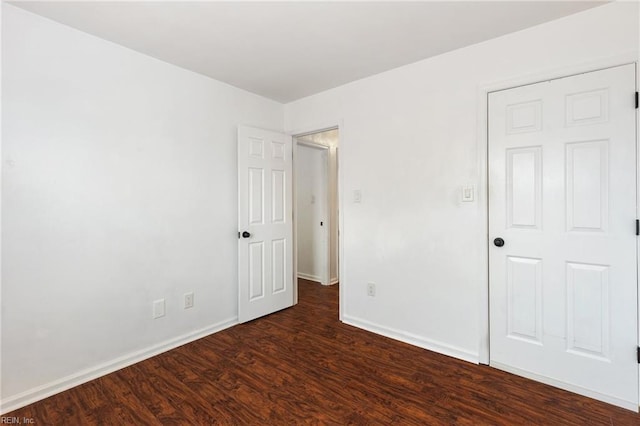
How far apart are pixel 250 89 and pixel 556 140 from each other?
2.73m

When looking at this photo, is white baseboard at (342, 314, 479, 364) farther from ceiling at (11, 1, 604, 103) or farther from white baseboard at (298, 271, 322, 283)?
ceiling at (11, 1, 604, 103)

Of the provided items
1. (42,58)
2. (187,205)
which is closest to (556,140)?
(187,205)

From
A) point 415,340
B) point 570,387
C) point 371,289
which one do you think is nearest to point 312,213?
point 371,289

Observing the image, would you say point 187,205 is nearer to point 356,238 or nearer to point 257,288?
point 257,288

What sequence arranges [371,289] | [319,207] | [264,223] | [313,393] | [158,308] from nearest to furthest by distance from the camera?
[313,393] → [158,308] → [371,289] → [264,223] → [319,207]

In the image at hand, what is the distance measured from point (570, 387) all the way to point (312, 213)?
11.4 ft

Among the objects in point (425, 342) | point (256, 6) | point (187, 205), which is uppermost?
point (256, 6)

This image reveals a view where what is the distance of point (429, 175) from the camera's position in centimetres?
258

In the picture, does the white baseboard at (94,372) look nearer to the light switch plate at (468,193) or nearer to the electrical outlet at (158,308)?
the electrical outlet at (158,308)

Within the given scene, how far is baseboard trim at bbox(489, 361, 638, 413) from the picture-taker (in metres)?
1.84

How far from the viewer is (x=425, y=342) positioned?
2617mm

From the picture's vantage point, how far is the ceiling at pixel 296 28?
1896mm

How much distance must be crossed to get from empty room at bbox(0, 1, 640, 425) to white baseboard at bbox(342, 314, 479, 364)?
0.02 meters

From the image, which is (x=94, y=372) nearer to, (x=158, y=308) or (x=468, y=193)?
(x=158, y=308)
